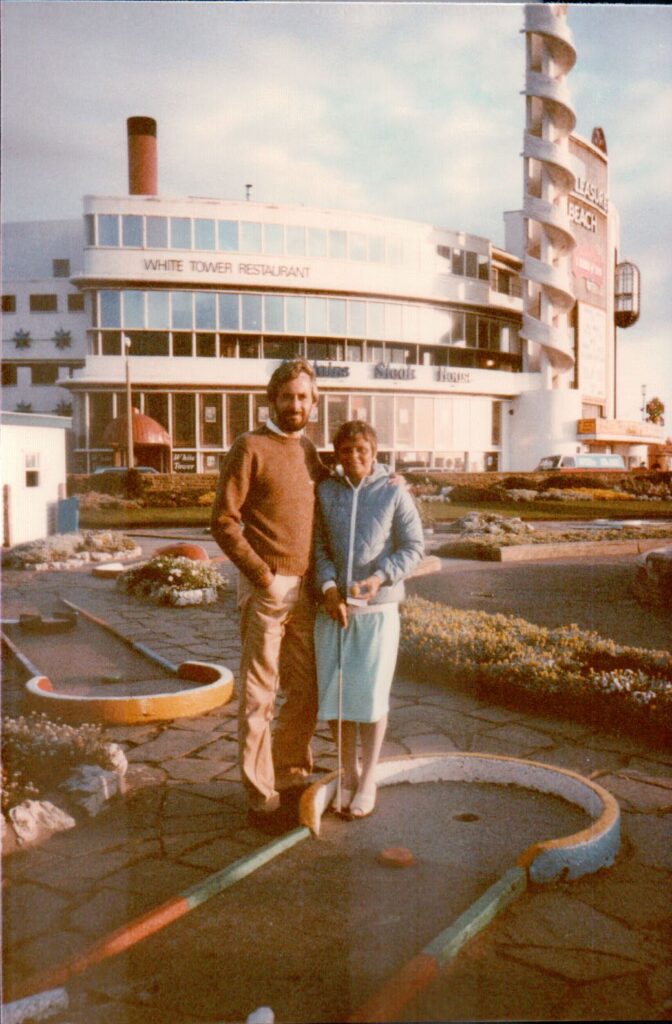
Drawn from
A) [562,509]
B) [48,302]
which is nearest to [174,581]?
[562,509]

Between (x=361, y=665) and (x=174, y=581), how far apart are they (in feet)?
17.2

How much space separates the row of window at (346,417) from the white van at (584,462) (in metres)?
0.31

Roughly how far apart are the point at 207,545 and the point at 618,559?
22.3ft

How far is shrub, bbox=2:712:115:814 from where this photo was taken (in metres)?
3.28

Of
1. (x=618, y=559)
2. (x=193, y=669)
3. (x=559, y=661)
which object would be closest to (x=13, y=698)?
(x=193, y=669)

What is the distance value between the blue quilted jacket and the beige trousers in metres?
0.18

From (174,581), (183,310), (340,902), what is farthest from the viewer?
(174,581)

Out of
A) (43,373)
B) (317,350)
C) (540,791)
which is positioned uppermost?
(43,373)

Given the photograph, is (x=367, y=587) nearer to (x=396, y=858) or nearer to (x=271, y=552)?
(x=271, y=552)

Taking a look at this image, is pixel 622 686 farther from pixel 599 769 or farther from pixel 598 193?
pixel 598 193

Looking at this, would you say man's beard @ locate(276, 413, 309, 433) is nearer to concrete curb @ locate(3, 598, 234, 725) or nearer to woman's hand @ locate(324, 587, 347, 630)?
woman's hand @ locate(324, 587, 347, 630)

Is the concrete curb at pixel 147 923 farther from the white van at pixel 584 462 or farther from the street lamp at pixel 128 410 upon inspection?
the white van at pixel 584 462

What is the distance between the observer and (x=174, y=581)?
8078 millimetres

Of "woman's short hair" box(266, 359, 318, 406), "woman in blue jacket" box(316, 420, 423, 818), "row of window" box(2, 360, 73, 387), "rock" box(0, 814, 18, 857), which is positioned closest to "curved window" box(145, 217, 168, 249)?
"woman's short hair" box(266, 359, 318, 406)
